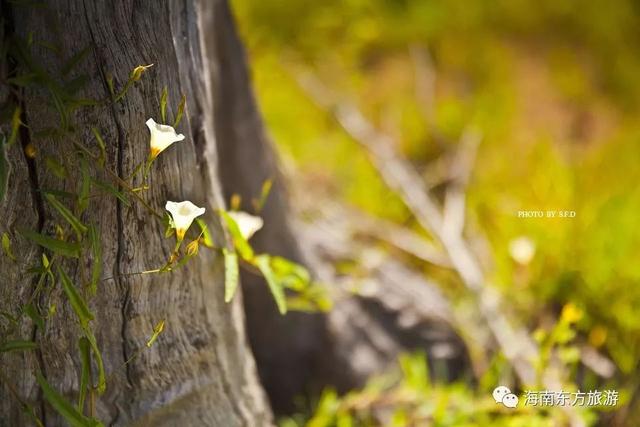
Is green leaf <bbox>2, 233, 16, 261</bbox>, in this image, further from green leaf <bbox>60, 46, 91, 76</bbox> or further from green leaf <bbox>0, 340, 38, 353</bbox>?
green leaf <bbox>60, 46, 91, 76</bbox>

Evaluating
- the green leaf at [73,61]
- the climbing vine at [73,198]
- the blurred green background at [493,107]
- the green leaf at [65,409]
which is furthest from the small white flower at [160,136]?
the blurred green background at [493,107]

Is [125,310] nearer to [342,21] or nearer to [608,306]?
[608,306]

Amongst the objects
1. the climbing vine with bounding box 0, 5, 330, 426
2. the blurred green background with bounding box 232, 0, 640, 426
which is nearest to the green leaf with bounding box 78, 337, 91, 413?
the climbing vine with bounding box 0, 5, 330, 426

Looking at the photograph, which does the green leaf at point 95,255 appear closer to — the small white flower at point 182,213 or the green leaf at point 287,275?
the small white flower at point 182,213

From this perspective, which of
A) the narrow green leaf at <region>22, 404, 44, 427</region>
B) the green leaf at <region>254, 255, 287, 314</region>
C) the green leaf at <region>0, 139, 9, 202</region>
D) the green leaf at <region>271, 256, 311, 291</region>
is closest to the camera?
the green leaf at <region>0, 139, 9, 202</region>

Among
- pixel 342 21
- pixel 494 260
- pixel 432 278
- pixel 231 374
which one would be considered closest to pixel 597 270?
pixel 494 260

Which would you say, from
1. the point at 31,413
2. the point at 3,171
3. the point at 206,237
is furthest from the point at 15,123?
the point at 31,413

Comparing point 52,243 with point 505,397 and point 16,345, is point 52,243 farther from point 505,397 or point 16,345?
point 505,397
